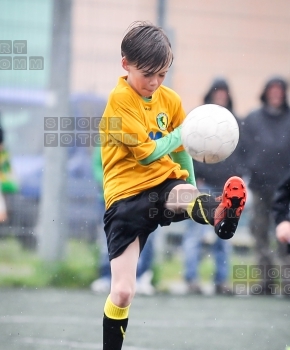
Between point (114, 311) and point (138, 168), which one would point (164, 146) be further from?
point (114, 311)

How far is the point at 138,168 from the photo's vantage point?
473 cm

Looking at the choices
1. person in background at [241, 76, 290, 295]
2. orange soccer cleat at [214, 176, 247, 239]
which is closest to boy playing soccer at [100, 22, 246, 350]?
orange soccer cleat at [214, 176, 247, 239]

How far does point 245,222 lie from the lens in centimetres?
915

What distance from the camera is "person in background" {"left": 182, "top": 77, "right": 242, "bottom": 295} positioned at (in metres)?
8.29

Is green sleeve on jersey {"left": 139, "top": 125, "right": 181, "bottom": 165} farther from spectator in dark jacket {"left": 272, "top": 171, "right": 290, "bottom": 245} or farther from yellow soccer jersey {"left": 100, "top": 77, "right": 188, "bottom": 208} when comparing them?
spectator in dark jacket {"left": 272, "top": 171, "right": 290, "bottom": 245}

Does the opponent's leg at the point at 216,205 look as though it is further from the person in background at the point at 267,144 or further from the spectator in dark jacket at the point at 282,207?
the person in background at the point at 267,144

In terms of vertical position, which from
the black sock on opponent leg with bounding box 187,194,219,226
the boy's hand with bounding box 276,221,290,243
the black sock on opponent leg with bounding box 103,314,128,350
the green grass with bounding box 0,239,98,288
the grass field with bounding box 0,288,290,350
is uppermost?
the black sock on opponent leg with bounding box 187,194,219,226

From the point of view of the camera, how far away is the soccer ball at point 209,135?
4.43 meters

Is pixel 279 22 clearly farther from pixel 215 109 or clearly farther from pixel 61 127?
pixel 215 109

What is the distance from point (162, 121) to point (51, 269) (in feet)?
15.2

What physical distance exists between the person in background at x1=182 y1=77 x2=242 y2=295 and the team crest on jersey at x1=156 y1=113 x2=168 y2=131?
349 centimetres

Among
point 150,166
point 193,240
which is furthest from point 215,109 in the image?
point 193,240

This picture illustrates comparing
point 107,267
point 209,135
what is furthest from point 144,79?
point 107,267

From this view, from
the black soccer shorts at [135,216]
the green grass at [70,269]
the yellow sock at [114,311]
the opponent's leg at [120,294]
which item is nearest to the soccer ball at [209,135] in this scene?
the black soccer shorts at [135,216]
